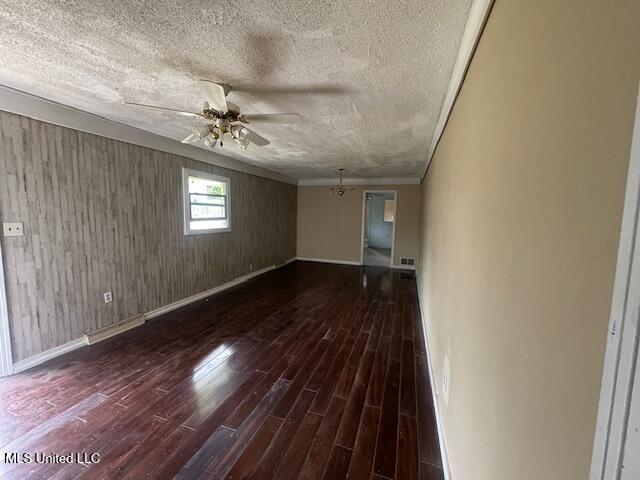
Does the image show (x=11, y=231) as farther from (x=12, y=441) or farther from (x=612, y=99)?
(x=612, y=99)

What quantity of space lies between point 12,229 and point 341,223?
19.4 ft

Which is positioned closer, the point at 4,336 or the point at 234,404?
the point at 234,404

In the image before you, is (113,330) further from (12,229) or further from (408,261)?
(408,261)

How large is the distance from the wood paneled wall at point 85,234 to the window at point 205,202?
12cm

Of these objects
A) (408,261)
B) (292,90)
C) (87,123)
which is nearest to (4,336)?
(87,123)

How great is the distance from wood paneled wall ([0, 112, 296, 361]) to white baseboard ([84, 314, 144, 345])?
0.23 ft

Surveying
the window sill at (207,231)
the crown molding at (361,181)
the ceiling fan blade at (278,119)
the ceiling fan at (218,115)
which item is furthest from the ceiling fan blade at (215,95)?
the crown molding at (361,181)

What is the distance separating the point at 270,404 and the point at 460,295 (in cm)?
154

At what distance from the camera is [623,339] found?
33 cm

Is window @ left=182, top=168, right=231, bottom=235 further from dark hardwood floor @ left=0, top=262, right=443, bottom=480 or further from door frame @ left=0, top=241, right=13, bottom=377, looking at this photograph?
door frame @ left=0, top=241, right=13, bottom=377

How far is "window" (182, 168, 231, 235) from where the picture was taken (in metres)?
3.93

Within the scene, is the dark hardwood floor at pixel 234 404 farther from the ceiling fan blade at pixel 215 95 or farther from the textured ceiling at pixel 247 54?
the textured ceiling at pixel 247 54

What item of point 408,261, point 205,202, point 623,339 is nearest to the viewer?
point 623,339

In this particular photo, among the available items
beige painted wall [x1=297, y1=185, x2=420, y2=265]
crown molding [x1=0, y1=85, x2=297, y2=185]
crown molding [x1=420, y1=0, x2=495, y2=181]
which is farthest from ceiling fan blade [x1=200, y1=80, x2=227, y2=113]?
beige painted wall [x1=297, y1=185, x2=420, y2=265]
